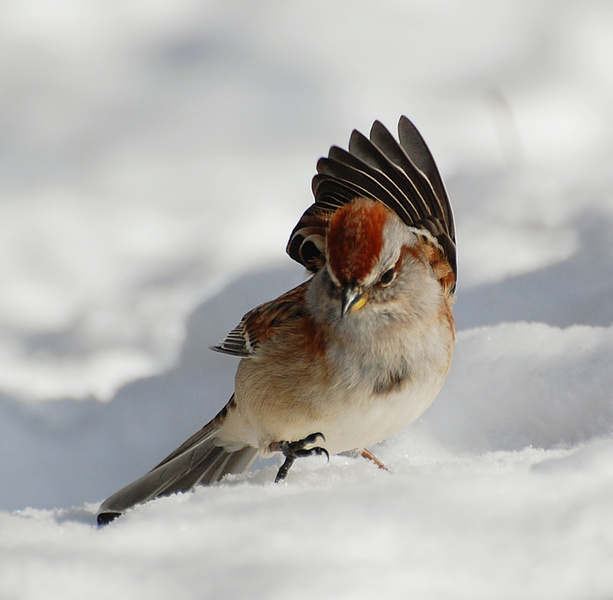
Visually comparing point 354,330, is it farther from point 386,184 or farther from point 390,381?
point 386,184

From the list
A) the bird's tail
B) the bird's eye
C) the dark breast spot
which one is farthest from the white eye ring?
the bird's tail

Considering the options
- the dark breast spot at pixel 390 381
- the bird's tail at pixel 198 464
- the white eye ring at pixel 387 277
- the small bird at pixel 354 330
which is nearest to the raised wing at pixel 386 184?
the small bird at pixel 354 330

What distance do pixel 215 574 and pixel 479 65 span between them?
4.54 m

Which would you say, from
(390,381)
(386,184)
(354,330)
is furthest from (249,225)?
(390,381)

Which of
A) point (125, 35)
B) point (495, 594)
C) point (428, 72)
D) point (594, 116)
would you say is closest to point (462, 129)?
point (428, 72)

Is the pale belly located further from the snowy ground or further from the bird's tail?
the bird's tail

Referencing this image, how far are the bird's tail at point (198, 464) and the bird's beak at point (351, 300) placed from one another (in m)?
0.93

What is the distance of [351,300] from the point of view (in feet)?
8.77

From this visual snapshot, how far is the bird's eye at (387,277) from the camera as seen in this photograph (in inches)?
109

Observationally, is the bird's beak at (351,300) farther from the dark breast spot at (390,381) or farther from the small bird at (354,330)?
the dark breast spot at (390,381)

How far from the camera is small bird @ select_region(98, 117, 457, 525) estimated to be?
9.09ft

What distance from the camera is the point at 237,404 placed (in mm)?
3285

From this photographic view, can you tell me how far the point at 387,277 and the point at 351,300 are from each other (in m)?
0.20

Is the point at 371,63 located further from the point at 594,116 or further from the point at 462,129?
the point at 594,116
